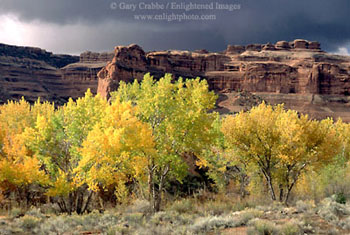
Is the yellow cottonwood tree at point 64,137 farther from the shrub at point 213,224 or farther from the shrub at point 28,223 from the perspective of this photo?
the shrub at point 213,224

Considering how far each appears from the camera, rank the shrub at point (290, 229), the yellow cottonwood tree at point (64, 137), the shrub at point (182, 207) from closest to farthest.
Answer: the shrub at point (290, 229) < the yellow cottonwood tree at point (64, 137) < the shrub at point (182, 207)

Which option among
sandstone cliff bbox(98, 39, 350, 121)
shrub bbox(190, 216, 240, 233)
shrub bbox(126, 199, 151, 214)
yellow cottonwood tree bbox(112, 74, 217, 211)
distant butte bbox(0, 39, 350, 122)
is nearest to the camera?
shrub bbox(190, 216, 240, 233)

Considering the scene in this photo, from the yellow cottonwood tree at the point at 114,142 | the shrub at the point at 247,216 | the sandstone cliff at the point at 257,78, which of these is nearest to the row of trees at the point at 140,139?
the yellow cottonwood tree at the point at 114,142

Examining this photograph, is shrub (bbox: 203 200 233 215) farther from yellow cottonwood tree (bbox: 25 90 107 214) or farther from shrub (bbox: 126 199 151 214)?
yellow cottonwood tree (bbox: 25 90 107 214)

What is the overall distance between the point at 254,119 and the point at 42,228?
50.4 feet

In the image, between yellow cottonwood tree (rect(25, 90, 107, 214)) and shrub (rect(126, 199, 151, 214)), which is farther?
shrub (rect(126, 199, 151, 214))

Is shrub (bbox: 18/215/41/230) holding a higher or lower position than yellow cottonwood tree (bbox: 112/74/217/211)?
lower

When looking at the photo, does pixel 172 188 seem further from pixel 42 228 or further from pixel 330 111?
pixel 330 111

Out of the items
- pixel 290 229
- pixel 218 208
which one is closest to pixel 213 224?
pixel 290 229

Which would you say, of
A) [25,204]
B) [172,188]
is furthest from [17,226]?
[172,188]

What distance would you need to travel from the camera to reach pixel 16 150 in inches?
810

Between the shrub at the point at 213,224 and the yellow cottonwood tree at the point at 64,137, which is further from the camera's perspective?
the yellow cottonwood tree at the point at 64,137

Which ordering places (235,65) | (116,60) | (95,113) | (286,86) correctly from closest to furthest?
(95,113), (116,60), (286,86), (235,65)

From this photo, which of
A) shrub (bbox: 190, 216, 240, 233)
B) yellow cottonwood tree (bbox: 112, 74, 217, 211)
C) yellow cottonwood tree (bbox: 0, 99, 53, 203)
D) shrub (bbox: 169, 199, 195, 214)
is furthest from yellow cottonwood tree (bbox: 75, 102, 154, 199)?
shrub (bbox: 169, 199, 195, 214)
